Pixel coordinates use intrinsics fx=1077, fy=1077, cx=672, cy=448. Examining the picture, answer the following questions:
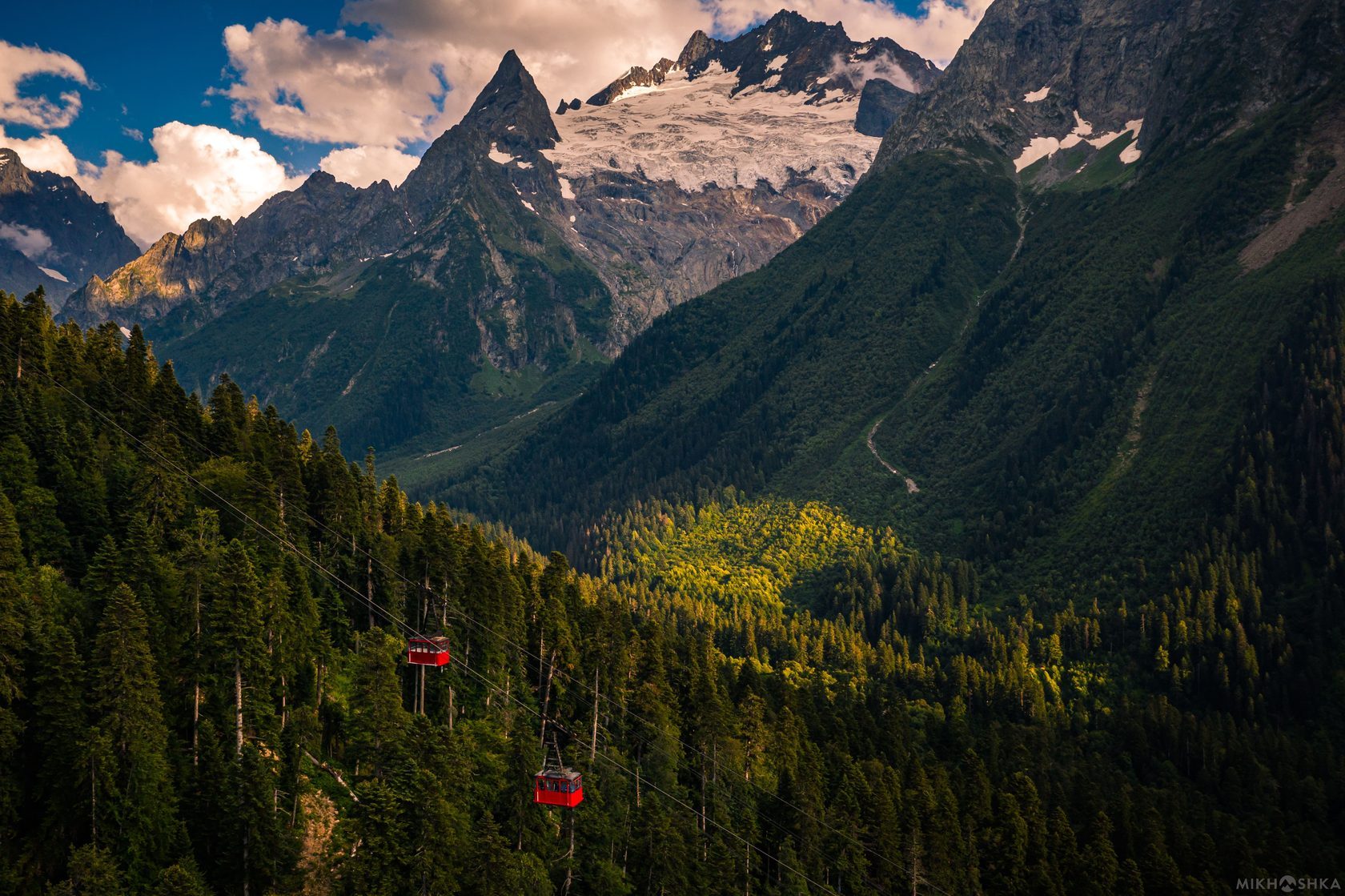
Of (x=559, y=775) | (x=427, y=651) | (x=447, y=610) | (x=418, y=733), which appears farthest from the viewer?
(x=447, y=610)

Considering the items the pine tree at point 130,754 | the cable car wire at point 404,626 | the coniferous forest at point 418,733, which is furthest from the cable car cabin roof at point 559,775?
the pine tree at point 130,754

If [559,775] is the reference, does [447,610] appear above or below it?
above

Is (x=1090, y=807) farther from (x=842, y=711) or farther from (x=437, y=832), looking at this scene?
(x=437, y=832)

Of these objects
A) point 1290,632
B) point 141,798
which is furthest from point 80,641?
point 1290,632

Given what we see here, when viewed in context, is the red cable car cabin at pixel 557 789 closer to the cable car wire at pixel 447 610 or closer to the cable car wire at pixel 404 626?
the cable car wire at pixel 404 626

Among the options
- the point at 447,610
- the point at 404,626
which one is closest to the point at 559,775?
the point at 404,626

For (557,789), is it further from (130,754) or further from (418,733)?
(130,754)
